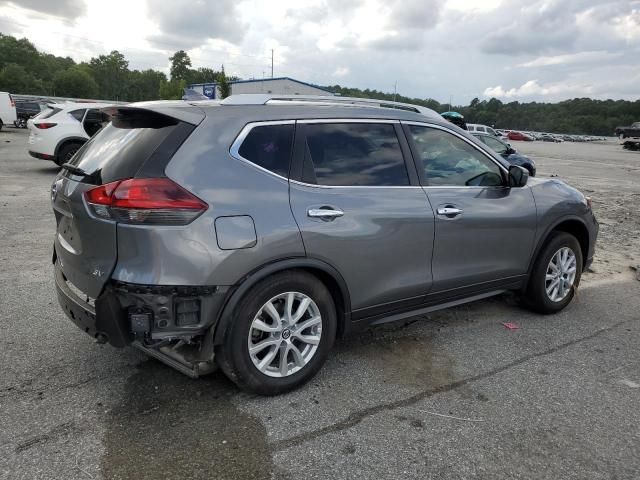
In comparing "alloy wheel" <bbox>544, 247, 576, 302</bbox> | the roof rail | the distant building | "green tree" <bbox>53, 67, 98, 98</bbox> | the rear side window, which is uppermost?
"green tree" <bbox>53, 67, 98, 98</bbox>

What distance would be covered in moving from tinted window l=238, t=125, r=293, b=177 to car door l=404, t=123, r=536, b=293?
1.04 m

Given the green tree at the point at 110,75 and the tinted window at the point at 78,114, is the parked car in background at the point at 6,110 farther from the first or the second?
the green tree at the point at 110,75

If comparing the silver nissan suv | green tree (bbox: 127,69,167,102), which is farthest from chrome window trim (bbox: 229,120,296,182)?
green tree (bbox: 127,69,167,102)

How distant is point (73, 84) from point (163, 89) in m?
21.9

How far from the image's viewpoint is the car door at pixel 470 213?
148 inches

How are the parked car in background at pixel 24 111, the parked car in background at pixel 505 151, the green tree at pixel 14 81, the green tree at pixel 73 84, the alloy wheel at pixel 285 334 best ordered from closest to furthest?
the alloy wheel at pixel 285 334, the parked car in background at pixel 505 151, the parked car in background at pixel 24 111, the green tree at pixel 14 81, the green tree at pixel 73 84

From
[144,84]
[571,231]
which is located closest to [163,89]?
[144,84]

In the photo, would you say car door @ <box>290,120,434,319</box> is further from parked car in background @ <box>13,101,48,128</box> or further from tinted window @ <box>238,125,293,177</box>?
parked car in background @ <box>13,101,48,128</box>

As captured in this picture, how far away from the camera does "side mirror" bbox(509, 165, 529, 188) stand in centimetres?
420

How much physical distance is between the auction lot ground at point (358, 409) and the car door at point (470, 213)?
57 centimetres

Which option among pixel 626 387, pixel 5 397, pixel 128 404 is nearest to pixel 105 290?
pixel 128 404

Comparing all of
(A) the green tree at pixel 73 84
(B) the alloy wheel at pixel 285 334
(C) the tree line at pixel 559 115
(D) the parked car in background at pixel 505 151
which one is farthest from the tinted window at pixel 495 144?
(A) the green tree at pixel 73 84

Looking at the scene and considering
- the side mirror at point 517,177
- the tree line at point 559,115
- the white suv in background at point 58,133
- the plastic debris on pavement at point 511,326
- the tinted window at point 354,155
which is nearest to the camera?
the tinted window at point 354,155

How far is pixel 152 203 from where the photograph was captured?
265 centimetres
